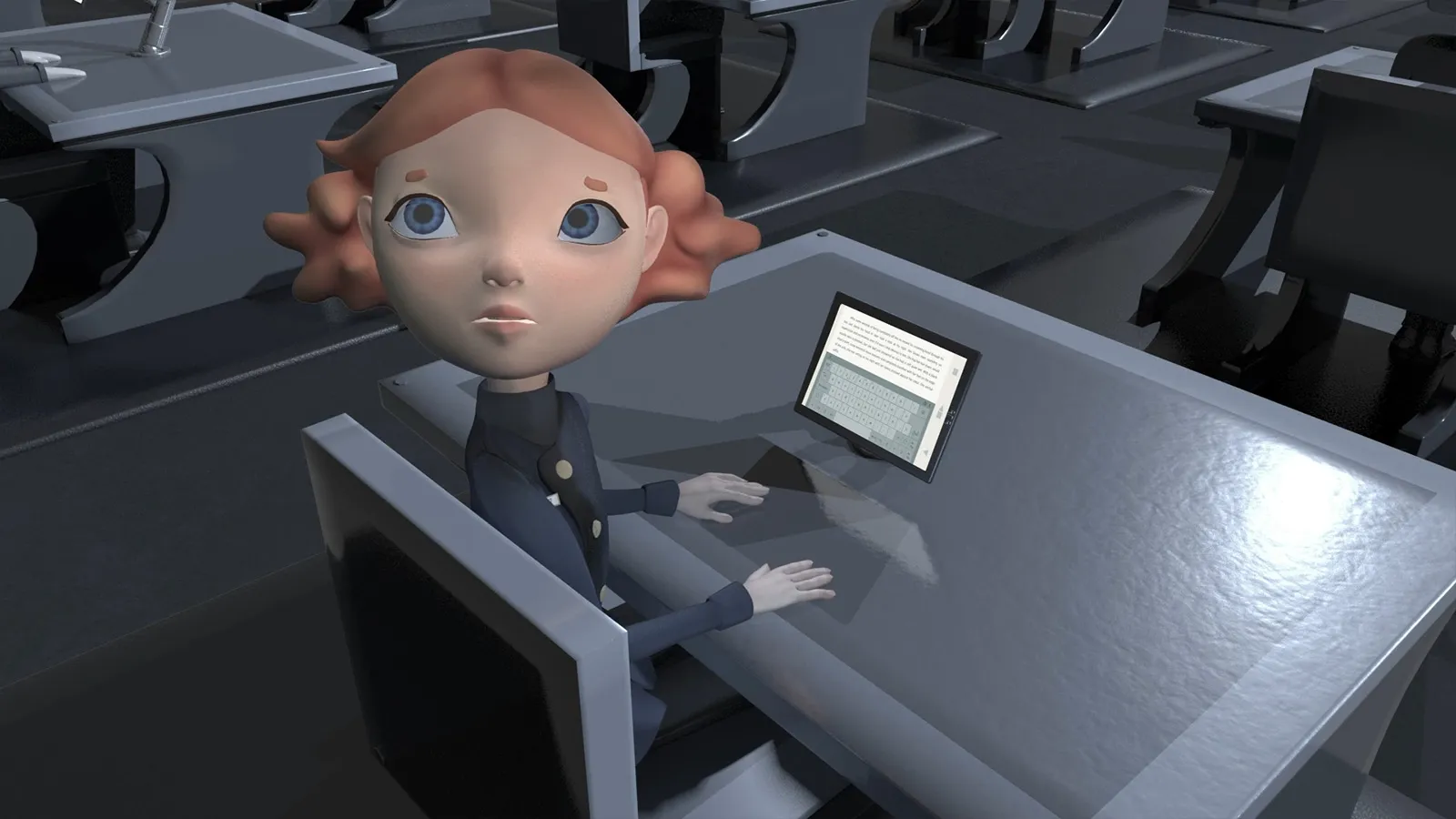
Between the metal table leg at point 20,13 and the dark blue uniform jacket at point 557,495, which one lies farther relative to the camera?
the metal table leg at point 20,13

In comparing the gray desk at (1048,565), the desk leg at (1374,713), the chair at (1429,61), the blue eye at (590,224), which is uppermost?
the blue eye at (590,224)

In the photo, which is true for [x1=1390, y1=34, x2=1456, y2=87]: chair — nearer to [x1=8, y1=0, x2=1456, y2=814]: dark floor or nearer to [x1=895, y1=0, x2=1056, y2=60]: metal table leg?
[x1=8, y1=0, x2=1456, y2=814]: dark floor

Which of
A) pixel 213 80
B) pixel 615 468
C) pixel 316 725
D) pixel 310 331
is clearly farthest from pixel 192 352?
pixel 615 468

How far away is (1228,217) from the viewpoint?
3250 millimetres

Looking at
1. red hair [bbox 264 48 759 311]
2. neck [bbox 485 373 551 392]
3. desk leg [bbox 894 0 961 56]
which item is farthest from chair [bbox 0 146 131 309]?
desk leg [bbox 894 0 961 56]

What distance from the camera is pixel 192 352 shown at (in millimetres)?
2967

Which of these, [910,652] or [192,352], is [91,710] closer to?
[910,652]

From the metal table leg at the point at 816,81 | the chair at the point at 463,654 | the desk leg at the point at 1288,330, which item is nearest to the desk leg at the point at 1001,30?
the metal table leg at the point at 816,81

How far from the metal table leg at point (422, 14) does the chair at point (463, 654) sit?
5.32m

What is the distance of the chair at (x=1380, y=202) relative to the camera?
2.34m

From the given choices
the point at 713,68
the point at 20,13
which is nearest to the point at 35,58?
the point at 20,13

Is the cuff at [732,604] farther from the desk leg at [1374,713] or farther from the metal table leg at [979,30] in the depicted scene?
the metal table leg at [979,30]

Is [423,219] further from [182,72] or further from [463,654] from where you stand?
[182,72]

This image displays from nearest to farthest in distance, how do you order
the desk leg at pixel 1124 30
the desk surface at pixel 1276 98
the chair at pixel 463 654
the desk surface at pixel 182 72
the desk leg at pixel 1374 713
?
the chair at pixel 463 654 → the desk leg at pixel 1374 713 → the desk surface at pixel 182 72 → the desk surface at pixel 1276 98 → the desk leg at pixel 1124 30
